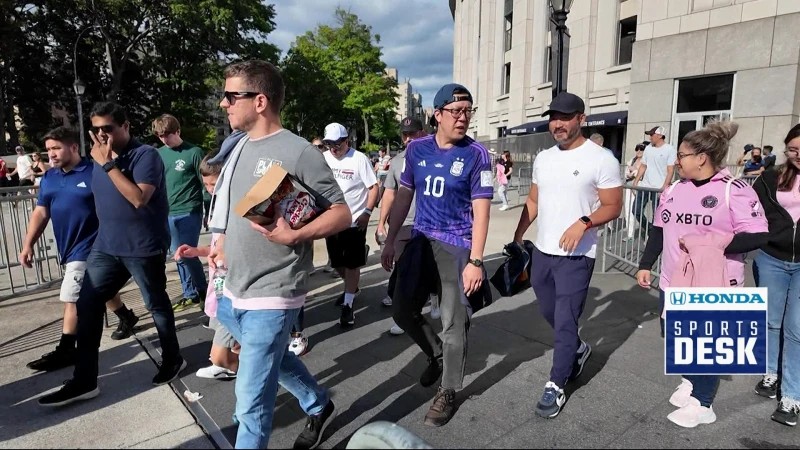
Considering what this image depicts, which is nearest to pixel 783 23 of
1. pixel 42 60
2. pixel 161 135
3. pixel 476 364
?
pixel 476 364

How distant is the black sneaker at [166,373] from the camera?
352cm

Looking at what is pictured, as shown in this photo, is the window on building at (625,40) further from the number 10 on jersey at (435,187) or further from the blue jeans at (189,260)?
the number 10 on jersey at (435,187)

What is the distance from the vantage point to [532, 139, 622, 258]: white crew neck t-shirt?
3.04 metres

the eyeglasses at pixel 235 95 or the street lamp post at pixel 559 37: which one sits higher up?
the street lamp post at pixel 559 37

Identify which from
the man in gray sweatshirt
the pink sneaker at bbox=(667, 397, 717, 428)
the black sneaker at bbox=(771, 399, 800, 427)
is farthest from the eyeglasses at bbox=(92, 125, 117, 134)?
the black sneaker at bbox=(771, 399, 800, 427)

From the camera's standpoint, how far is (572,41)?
2055 centimetres

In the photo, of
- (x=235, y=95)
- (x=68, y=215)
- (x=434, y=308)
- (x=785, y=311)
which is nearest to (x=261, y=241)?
(x=235, y=95)

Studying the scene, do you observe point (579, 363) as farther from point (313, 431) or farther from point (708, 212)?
point (313, 431)

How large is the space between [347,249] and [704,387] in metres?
3.14

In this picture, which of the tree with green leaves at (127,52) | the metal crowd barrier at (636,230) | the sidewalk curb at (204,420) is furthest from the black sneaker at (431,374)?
the tree with green leaves at (127,52)

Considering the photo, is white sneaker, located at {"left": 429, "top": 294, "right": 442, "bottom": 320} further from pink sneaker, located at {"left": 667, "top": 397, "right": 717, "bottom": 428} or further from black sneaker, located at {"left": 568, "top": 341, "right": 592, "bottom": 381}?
pink sneaker, located at {"left": 667, "top": 397, "right": 717, "bottom": 428}

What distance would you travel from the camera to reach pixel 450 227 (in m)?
3.12

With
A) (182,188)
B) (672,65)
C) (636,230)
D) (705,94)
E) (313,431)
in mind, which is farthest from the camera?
(672,65)

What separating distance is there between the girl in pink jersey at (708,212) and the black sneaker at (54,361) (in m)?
4.41
